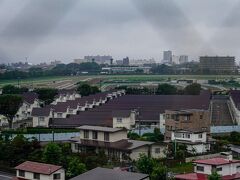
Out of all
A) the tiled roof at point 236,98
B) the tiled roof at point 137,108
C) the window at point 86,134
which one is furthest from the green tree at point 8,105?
the tiled roof at point 236,98

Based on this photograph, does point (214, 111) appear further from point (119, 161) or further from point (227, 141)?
point (119, 161)

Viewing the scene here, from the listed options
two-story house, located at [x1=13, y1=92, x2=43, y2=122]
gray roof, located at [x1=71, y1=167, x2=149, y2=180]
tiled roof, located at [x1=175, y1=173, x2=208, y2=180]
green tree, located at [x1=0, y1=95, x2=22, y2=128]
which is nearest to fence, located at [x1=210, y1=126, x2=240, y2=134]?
tiled roof, located at [x1=175, y1=173, x2=208, y2=180]

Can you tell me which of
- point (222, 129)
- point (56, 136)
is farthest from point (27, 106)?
point (222, 129)

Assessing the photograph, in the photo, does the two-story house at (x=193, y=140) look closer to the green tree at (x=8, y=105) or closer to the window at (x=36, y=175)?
the window at (x=36, y=175)

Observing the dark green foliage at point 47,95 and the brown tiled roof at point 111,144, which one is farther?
the dark green foliage at point 47,95

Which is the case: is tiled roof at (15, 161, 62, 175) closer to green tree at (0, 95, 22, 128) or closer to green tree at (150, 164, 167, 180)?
green tree at (150, 164, 167, 180)

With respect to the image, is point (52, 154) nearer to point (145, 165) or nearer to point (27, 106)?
point (145, 165)

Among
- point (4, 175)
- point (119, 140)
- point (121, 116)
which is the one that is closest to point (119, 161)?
point (119, 140)
